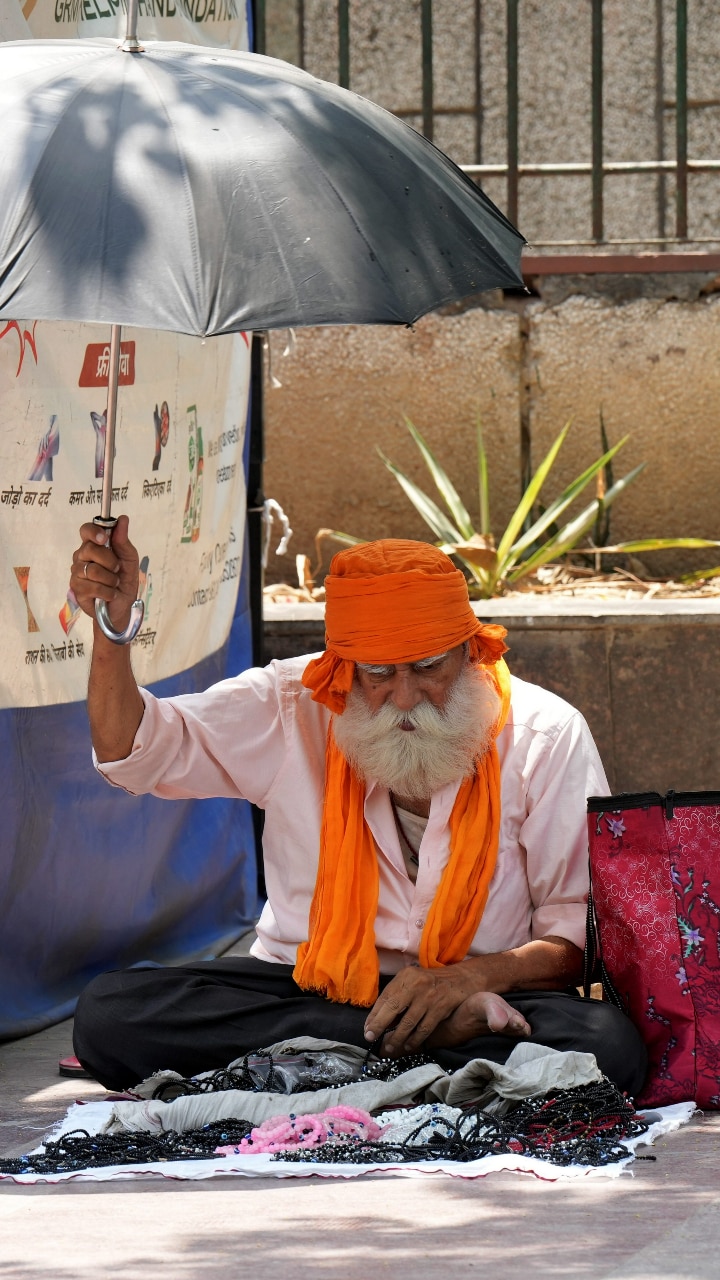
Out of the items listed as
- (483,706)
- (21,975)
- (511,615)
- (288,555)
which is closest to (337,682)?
(483,706)

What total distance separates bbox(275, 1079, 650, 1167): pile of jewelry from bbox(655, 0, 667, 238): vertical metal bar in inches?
205

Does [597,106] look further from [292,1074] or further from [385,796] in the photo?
[292,1074]

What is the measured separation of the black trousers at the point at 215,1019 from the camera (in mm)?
3428

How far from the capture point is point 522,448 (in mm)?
6504

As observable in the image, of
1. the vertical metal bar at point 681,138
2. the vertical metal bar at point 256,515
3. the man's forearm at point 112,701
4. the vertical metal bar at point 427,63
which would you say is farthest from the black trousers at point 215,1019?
the vertical metal bar at point 681,138

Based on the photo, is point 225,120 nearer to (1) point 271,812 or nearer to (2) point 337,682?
(2) point 337,682

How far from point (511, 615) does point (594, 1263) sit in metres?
3.21

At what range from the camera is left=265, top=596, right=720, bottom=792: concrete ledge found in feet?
18.1

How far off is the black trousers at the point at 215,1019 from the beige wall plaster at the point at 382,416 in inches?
120

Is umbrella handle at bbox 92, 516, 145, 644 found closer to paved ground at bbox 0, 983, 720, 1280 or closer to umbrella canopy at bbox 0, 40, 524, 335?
umbrella canopy at bbox 0, 40, 524, 335

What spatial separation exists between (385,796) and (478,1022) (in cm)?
55

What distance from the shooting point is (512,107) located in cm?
595

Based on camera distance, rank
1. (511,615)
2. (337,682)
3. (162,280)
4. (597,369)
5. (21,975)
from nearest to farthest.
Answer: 1. (162,280)
2. (337,682)
3. (21,975)
4. (511,615)
5. (597,369)

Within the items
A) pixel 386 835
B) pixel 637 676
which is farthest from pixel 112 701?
pixel 637 676
